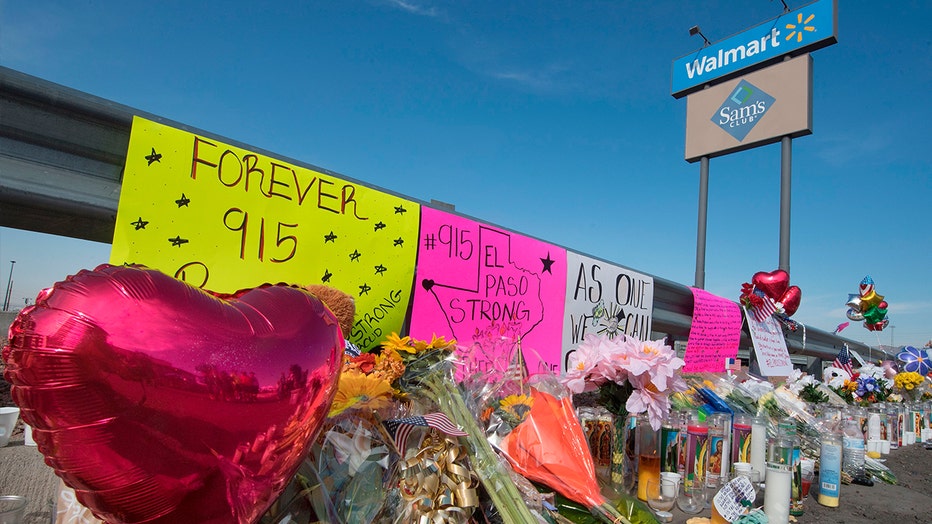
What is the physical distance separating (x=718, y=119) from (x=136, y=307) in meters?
8.30

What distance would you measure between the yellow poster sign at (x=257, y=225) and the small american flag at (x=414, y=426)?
0.40 meters

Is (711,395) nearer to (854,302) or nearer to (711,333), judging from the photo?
(711,333)

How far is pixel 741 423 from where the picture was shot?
2.20 m

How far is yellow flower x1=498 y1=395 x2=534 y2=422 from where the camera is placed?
4.63 feet

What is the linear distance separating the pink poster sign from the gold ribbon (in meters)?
0.37

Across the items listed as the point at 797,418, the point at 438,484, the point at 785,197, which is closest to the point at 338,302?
the point at 438,484

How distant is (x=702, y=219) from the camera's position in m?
7.12

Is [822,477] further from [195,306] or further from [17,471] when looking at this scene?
[17,471]

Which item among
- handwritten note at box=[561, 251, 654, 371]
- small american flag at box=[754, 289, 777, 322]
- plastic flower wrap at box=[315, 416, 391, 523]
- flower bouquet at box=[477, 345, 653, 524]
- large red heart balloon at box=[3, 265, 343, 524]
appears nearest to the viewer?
large red heart balloon at box=[3, 265, 343, 524]

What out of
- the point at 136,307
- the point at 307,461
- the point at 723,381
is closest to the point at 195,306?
the point at 136,307

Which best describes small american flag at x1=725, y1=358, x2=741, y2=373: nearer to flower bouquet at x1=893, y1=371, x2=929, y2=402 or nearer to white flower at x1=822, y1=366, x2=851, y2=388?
white flower at x1=822, y1=366, x2=851, y2=388

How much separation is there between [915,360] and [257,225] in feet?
23.0

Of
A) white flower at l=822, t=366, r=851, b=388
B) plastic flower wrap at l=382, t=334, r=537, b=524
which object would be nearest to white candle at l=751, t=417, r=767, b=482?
plastic flower wrap at l=382, t=334, r=537, b=524

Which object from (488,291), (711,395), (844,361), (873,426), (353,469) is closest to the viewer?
(353,469)
